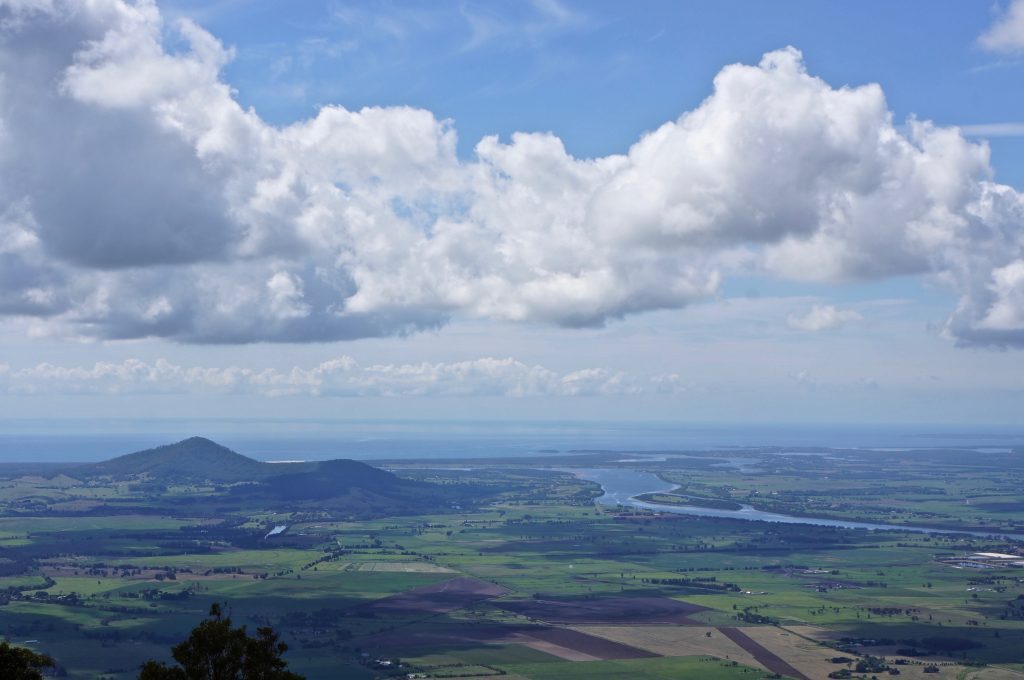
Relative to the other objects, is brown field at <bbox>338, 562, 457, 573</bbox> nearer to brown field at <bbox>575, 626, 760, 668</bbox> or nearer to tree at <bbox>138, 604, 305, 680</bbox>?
brown field at <bbox>575, 626, 760, 668</bbox>

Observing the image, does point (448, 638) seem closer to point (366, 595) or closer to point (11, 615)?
point (366, 595)

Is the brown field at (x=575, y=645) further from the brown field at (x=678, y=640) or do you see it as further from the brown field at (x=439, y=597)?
the brown field at (x=439, y=597)

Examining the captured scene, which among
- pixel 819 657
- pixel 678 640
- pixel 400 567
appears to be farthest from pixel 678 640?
pixel 400 567

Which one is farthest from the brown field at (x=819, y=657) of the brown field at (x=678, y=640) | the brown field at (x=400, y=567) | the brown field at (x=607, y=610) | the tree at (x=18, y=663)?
the tree at (x=18, y=663)

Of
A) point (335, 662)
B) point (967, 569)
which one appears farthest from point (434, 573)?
point (967, 569)

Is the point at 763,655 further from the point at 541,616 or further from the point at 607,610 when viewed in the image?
the point at 541,616

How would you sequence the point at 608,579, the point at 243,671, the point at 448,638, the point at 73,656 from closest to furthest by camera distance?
the point at 243,671 < the point at 73,656 < the point at 448,638 < the point at 608,579

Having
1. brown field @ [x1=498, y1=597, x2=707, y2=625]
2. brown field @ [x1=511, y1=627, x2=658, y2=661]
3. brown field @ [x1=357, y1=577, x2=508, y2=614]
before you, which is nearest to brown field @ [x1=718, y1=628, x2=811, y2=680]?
brown field @ [x1=498, y1=597, x2=707, y2=625]
